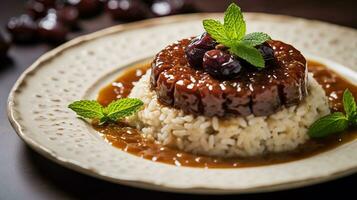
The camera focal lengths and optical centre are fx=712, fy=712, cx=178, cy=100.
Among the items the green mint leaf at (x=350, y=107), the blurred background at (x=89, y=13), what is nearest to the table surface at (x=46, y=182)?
the green mint leaf at (x=350, y=107)

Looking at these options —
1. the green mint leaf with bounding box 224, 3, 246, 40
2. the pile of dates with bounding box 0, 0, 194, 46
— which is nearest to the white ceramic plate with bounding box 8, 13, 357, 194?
the pile of dates with bounding box 0, 0, 194, 46

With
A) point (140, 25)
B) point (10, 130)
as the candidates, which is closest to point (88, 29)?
point (140, 25)

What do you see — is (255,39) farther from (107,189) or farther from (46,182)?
(46,182)

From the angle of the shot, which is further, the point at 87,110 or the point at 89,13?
the point at 89,13

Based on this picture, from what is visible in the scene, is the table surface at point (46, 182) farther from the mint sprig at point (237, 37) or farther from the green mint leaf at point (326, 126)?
the mint sprig at point (237, 37)

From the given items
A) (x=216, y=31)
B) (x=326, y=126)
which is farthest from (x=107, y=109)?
(x=326, y=126)

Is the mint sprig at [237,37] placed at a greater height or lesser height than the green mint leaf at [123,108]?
greater

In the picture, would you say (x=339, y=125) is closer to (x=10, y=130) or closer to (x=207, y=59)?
(x=207, y=59)
